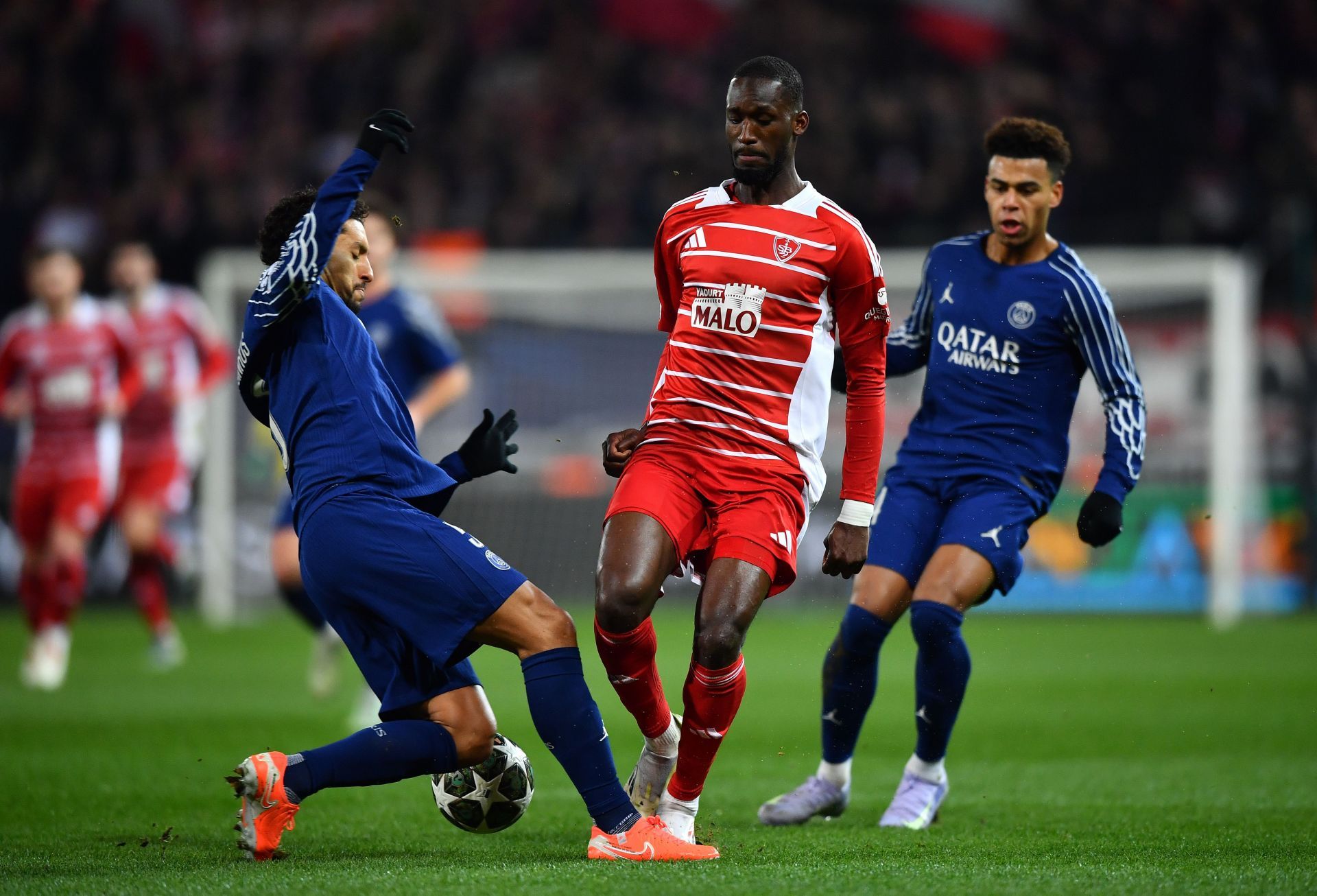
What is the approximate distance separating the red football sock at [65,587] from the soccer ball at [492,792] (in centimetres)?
656

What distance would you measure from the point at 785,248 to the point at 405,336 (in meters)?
3.69

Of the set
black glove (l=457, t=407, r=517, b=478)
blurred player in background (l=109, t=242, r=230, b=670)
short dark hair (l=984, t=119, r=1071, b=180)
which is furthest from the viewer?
blurred player in background (l=109, t=242, r=230, b=670)

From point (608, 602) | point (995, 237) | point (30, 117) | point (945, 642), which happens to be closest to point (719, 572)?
point (608, 602)

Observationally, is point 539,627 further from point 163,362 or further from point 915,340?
point 163,362

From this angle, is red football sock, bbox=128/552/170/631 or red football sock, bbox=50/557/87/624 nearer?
red football sock, bbox=50/557/87/624

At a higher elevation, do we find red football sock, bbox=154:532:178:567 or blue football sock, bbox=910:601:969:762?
blue football sock, bbox=910:601:969:762

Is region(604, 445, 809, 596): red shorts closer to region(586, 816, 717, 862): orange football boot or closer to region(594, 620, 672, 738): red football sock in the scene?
region(594, 620, 672, 738): red football sock

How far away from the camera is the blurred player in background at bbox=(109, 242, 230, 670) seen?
1214cm

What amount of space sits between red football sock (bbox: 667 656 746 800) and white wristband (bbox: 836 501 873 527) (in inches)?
20.2

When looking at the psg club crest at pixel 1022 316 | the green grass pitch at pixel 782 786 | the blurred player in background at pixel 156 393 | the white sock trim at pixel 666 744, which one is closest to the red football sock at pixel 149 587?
the blurred player in background at pixel 156 393

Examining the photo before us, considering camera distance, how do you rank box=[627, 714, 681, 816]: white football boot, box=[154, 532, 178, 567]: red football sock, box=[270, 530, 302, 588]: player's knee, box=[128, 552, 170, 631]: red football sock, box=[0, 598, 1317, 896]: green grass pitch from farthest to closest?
box=[154, 532, 178, 567]: red football sock → box=[128, 552, 170, 631]: red football sock → box=[270, 530, 302, 588]: player's knee → box=[627, 714, 681, 816]: white football boot → box=[0, 598, 1317, 896]: green grass pitch

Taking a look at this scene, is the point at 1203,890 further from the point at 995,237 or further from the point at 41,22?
the point at 41,22

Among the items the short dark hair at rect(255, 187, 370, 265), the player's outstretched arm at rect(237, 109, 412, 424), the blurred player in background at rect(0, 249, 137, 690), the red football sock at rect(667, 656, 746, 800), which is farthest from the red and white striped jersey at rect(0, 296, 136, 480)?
the red football sock at rect(667, 656, 746, 800)

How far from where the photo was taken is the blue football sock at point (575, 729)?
434 cm
